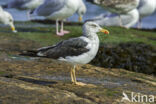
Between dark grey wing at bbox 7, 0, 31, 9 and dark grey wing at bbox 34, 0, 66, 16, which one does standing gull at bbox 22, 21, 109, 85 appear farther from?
dark grey wing at bbox 7, 0, 31, 9

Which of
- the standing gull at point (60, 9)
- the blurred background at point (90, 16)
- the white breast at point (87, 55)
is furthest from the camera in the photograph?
the blurred background at point (90, 16)

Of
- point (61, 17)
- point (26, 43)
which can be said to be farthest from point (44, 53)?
point (61, 17)

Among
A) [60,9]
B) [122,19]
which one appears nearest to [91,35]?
[60,9]

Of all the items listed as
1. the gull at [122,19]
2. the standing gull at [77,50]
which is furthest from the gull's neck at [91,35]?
the gull at [122,19]

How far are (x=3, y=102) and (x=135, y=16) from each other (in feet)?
38.5

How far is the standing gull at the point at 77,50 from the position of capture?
6172mm

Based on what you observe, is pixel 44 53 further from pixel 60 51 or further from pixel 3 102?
pixel 3 102

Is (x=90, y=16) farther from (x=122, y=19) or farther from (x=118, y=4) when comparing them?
(x=118, y=4)

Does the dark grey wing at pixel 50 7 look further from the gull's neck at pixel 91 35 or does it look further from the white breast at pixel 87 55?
the white breast at pixel 87 55

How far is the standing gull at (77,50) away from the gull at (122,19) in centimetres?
937

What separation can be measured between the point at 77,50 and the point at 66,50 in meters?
0.19

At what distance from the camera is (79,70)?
7816 mm

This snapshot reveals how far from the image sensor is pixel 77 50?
6.25m

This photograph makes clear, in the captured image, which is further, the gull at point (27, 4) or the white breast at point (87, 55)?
the gull at point (27, 4)
